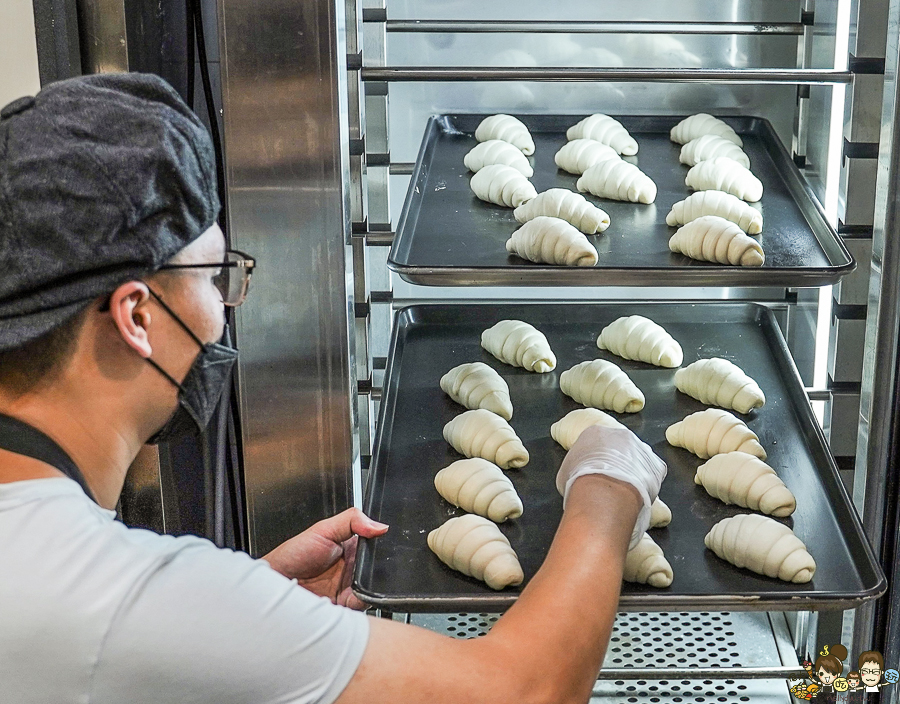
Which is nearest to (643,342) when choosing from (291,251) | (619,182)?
(619,182)

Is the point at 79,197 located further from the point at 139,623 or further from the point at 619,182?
the point at 619,182

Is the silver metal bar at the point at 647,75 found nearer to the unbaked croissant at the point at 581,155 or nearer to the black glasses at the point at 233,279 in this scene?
the unbaked croissant at the point at 581,155

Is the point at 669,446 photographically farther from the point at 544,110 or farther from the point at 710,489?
the point at 544,110

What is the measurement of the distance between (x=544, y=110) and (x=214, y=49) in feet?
2.15

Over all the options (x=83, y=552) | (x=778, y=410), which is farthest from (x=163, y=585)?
(x=778, y=410)

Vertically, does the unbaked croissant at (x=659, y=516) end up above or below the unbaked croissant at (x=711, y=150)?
below

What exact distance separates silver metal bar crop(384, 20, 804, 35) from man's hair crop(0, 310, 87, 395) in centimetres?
106

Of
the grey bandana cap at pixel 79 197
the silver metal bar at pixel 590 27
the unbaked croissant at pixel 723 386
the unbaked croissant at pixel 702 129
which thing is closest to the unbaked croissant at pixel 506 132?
the silver metal bar at pixel 590 27

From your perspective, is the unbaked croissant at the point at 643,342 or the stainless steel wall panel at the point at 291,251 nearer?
the stainless steel wall panel at the point at 291,251

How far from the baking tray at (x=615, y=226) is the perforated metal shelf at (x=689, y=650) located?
69 centimetres

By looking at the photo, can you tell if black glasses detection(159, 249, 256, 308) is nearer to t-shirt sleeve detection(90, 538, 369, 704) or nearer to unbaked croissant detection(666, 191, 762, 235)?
t-shirt sleeve detection(90, 538, 369, 704)

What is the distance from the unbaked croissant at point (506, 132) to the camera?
1.86 m

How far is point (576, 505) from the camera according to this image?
3.92 feet

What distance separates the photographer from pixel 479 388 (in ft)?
5.43
